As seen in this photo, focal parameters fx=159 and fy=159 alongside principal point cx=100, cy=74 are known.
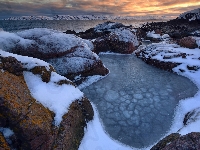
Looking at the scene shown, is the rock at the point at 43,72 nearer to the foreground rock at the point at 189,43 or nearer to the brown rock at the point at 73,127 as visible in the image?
the brown rock at the point at 73,127

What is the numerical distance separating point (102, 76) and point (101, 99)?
8.94ft

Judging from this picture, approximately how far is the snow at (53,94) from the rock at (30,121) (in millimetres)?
222

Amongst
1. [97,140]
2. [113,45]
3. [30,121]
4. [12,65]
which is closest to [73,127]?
[97,140]

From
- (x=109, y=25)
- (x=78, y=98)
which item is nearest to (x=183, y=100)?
(x=78, y=98)

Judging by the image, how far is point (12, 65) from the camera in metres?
5.70

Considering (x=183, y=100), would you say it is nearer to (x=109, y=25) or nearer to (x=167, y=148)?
(x=167, y=148)

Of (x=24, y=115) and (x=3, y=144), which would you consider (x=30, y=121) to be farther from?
(x=3, y=144)

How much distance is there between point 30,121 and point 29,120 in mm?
39

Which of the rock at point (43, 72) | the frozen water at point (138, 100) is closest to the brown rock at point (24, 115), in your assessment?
the rock at point (43, 72)

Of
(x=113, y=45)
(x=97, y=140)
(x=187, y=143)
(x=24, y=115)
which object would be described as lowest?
(x=97, y=140)

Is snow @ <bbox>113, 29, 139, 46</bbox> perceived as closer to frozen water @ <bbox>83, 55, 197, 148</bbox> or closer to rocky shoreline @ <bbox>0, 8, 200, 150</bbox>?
rocky shoreline @ <bbox>0, 8, 200, 150</bbox>

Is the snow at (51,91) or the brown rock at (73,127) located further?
the snow at (51,91)

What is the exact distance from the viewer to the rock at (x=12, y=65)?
5.48 meters

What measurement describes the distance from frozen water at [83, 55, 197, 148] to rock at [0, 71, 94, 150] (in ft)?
6.79
